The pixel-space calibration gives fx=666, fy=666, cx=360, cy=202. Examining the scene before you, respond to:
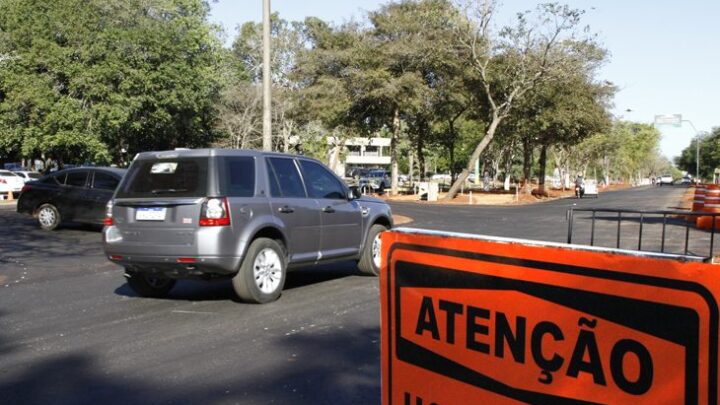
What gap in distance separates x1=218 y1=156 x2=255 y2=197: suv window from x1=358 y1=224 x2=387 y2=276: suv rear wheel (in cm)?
244

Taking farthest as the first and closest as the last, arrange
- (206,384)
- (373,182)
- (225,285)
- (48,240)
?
(373,182) < (48,240) < (225,285) < (206,384)

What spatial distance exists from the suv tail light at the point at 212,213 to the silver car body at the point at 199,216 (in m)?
0.04

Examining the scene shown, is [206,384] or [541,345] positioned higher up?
[541,345]

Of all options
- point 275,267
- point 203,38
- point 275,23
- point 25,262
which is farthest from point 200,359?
point 275,23

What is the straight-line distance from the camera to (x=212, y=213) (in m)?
7.28

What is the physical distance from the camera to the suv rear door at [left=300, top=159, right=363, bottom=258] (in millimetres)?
8875

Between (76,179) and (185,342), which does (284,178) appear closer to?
(185,342)

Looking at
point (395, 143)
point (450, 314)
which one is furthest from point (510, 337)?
point (395, 143)

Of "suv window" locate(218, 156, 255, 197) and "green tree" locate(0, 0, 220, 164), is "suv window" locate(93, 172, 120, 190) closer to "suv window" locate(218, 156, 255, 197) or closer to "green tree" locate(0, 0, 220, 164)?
"suv window" locate(218, 156, 255, 197)

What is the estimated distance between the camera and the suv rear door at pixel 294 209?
818 centimetres

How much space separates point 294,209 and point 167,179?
1597 millimetres

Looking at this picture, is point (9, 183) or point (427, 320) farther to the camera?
point (9, 183)

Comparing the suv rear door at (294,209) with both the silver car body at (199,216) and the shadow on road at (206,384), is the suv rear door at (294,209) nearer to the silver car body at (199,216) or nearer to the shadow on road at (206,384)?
the silver car body at (199,216)

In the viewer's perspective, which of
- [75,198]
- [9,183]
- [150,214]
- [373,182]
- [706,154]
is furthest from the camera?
[706,154]
